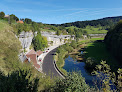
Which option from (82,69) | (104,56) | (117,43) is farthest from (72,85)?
(104,56)

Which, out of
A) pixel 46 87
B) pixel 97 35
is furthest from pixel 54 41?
pixel 97 35

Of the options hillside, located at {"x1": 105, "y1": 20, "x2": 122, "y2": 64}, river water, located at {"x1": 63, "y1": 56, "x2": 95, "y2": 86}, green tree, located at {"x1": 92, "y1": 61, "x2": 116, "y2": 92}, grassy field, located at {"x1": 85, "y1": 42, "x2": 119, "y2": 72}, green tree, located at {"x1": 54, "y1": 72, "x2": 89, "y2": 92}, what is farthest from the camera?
hillside, located at {"x1": 105, "y1": 20, "x2": 122, "y2": 64}

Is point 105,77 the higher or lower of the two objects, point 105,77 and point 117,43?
the lower

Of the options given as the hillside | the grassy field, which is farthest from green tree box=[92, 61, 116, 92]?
the hillside

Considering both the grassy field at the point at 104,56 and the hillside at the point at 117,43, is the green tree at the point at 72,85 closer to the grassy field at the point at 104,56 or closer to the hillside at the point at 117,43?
the grassy field at the point at 104,56

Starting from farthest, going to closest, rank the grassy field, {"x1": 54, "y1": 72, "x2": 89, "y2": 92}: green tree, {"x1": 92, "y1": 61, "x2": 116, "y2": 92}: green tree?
the grassy field, {"x1": 54, "y1": 72, "x2": 89, "y2": 92}: green tree, {"x1": 92, "y1": 61, "x2": 116, "y2": 92}: green tree

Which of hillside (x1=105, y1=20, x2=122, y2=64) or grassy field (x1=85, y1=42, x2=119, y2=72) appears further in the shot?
hillside (x1=105, y1=20, x2=122, y2=64)

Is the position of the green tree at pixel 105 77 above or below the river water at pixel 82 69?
above

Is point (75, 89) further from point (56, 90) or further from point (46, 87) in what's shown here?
point (46, 87)

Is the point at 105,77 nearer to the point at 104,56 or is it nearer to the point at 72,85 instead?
the point at 72,85

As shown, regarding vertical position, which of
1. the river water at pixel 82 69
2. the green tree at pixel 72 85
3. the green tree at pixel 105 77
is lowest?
the river water at pixel 82 69

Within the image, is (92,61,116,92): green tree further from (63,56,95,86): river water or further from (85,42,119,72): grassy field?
(85,42,119,72): grassy field

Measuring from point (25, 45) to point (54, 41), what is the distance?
4129cm

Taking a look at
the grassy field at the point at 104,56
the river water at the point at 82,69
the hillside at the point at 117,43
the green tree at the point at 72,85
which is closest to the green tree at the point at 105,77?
the green tree at the point at 72,85
